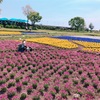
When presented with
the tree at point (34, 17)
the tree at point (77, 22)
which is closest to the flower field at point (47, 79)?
the tree at point (34, 17)

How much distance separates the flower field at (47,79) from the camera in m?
13.4

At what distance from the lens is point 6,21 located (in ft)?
304

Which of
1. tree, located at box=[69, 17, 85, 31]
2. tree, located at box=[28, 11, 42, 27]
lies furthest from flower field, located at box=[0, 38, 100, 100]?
tree, located at box=[69, 17, 85, 31]

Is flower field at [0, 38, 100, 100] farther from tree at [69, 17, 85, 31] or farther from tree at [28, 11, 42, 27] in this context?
tree at [69, 17, 85, 31]

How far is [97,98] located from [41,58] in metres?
9.73

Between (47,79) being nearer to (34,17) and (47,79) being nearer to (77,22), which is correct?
(34,17)

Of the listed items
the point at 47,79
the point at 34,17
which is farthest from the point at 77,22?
the point at 47,79

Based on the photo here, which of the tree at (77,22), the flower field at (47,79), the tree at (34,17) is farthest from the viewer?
the tree at (77,22)

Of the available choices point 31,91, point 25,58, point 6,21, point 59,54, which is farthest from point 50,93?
point 6,21

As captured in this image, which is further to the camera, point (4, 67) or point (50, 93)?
point (4, 67)

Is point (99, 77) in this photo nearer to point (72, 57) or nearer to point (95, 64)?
point (95, 64)

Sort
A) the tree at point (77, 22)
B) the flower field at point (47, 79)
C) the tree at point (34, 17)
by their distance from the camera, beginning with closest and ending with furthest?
1. the flower field at point (47, 79)
2. the tree at point (34, 17)
3. the tree at point (77, 22)

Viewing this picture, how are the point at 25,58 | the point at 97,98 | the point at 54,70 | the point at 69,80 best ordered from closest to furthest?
the point at 97,98 → the point at 69,80 → the point at 54,70 → the point at 25,58

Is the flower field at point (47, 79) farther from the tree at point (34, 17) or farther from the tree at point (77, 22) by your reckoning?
the tree at point (77, 22)
